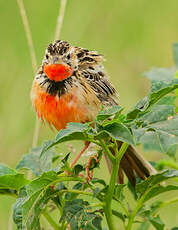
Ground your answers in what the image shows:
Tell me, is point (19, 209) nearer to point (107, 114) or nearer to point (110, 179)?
point (110, 179)

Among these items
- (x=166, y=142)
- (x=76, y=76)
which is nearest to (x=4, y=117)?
(x=76, y=76)

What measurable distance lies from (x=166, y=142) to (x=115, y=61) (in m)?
3.53

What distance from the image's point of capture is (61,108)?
10.2 feet

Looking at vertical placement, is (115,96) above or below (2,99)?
below

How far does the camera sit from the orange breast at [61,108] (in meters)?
3.10

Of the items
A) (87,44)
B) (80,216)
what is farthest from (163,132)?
(87,44)

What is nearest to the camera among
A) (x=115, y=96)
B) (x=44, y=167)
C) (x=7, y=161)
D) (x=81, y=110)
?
(x=44, y=167)

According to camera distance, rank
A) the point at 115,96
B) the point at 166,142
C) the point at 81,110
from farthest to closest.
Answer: the point at 115,96 → the point at 81,110 → the point at 166,142

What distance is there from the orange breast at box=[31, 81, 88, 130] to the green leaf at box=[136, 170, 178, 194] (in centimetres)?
113

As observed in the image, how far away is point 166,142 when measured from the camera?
1618 millimetres

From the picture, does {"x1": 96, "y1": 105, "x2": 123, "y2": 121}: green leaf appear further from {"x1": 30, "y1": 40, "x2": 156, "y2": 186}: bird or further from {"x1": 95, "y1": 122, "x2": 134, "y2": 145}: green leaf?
{"x1": 30, "y1": 40, "x2": 156, "y2": 186}: bird

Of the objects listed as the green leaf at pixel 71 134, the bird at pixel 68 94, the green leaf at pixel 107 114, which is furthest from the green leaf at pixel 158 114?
the bird at pixel 68 94

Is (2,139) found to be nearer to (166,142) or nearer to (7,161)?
(7,161)

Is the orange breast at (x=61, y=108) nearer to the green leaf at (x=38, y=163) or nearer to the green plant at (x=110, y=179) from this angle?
the green leaf at (x=38, y=163)
